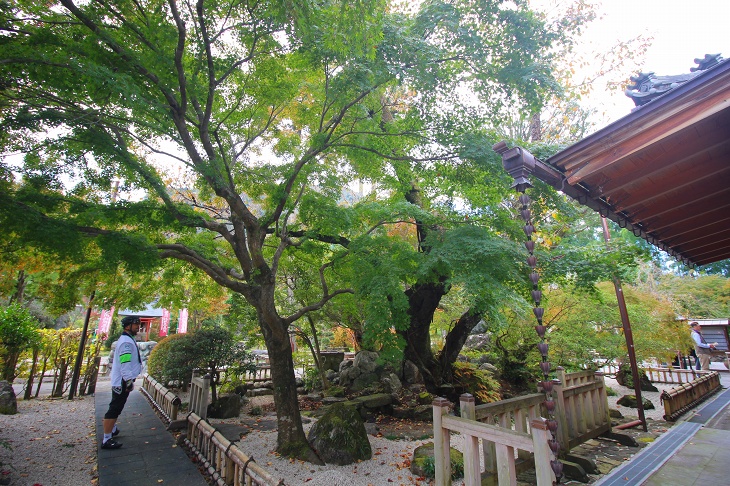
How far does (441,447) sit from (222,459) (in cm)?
268

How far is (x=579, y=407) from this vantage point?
19.7 feet

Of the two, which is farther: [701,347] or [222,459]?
[701,347]

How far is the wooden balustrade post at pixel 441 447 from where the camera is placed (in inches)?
146

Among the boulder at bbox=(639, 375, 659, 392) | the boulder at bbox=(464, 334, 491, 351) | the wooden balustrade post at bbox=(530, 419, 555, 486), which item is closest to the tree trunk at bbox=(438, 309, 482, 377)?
the boulder at bbox=(464, 334, 491, 351)

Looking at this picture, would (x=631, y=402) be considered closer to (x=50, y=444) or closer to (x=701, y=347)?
(x=701, y=347)

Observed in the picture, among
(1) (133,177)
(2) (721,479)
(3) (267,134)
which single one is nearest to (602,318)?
(2) (721,479)

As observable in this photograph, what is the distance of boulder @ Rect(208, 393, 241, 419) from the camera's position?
8.28 meters

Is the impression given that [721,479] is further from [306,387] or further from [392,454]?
[306,387]

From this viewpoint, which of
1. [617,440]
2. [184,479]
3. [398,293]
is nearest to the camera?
[184,479]

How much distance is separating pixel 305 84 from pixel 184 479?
7583 millimetres

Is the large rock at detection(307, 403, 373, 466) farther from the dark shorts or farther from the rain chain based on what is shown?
the rain chain

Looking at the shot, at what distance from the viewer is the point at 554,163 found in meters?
3.34

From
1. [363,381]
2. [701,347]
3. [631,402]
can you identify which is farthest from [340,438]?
[701,347]

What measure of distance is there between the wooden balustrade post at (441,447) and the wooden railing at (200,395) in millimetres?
4256
